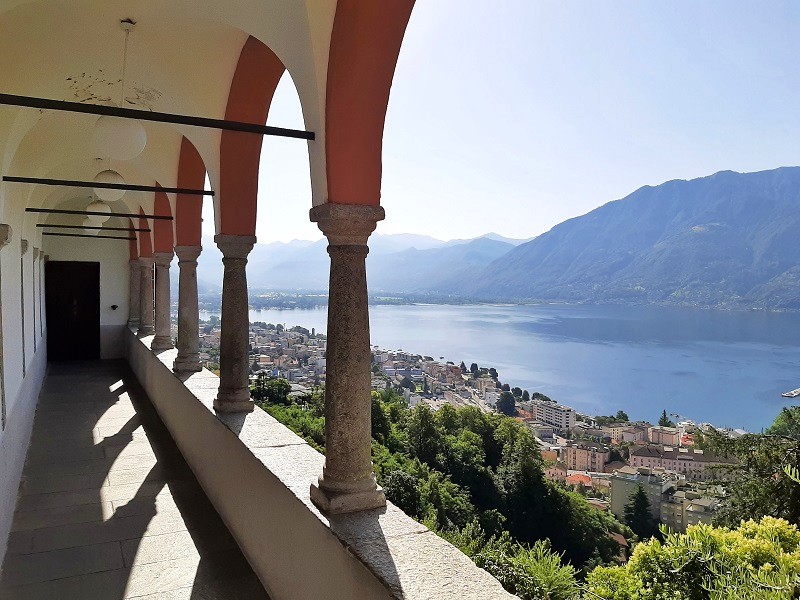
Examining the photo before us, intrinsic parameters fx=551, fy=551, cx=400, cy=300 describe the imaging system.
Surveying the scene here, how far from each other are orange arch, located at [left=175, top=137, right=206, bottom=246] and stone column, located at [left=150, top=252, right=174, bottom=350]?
2.15 m

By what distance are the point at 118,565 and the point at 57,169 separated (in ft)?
23.0

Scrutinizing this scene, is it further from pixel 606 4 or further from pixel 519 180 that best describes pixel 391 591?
pixel 519 180

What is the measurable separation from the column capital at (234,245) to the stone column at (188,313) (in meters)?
2.13

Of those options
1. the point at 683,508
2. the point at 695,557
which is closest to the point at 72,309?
the point at 695,557

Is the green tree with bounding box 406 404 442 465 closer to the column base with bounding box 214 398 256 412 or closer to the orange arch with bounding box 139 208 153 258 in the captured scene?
the orange arch with bounding box 139 208 153 258

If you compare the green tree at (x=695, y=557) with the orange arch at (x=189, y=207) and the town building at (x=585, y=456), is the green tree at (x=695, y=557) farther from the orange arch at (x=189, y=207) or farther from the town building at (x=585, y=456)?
the town building at (x=585, y=456)

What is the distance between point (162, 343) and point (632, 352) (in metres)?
84.6

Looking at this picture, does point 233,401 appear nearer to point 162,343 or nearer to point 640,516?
point 162,343

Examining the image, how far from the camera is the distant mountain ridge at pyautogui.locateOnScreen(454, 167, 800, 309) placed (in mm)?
93312

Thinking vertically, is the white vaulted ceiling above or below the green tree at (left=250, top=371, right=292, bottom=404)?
above

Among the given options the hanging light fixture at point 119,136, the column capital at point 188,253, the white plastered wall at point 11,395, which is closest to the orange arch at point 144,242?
the white plastered wall at point 11,395

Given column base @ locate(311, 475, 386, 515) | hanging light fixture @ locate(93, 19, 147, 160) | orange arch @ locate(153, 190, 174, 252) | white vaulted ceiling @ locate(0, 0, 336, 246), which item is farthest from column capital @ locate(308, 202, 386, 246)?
orange arch @ locate(153, 190, 174, 252)

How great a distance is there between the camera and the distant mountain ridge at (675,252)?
93.3 metres

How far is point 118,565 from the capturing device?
3.49 metres
